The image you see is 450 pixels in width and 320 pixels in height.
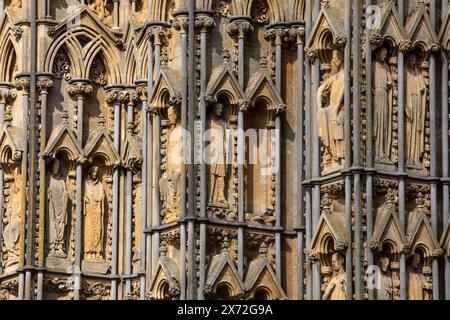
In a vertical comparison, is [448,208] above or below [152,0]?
below

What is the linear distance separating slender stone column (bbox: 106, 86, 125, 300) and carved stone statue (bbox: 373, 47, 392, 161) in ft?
21.3

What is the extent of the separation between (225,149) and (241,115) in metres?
0.52

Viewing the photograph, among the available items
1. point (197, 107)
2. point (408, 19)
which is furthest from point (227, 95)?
point (408, 19)

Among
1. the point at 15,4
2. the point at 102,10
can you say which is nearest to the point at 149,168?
the point at 102,10

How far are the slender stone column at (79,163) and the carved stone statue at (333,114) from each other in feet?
19.3

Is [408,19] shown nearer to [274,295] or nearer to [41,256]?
[274,295]

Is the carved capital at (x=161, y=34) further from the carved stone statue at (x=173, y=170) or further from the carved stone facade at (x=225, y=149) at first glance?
the carved stone statue at (x=173, y=170)

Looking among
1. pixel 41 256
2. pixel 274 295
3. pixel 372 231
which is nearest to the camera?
pixel 372 231

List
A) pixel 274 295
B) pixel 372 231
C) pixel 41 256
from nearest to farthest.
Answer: pixel 372 231, pixel 274 295, pixel 41 256

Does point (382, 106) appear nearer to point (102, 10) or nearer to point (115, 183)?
point (115, 183)

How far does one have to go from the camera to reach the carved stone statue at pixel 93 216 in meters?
40.7

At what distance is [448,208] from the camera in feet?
117

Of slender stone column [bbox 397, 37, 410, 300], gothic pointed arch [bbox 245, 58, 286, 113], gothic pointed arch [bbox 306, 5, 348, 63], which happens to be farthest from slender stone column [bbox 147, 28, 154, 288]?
slender stone column [bbox 397, 37, 410, 300]

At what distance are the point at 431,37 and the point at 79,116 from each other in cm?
692
